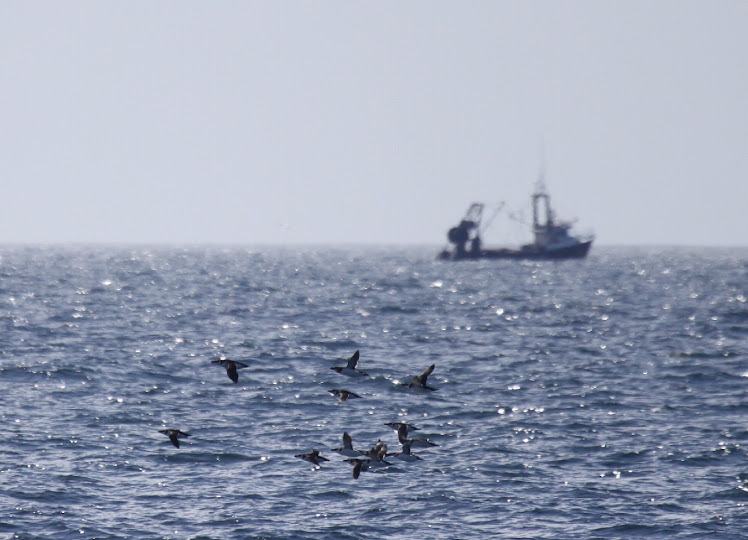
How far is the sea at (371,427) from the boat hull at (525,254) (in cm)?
9271

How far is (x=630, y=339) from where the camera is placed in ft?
186

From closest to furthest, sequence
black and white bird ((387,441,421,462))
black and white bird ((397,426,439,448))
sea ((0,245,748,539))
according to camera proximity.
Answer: sea ((0,245,748,539)) < black and white bird ((397,426,439,448)) < black and white bird ((387,441,421,462))

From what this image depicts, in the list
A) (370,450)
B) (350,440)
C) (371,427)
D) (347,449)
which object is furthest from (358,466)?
(371,427)

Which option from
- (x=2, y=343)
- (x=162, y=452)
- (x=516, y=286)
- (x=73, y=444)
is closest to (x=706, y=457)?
(x=162, y=452)

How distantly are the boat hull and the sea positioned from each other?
9271 centimetres

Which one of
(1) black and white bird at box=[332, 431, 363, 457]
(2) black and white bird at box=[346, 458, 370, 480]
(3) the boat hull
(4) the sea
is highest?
(3) the boat hull

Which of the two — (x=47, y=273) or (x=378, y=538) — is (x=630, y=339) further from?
(x=47, y=273)

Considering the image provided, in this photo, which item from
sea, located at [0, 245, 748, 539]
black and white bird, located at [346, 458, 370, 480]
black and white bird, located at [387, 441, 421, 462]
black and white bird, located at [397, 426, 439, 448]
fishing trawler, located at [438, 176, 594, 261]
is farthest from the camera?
fishing trawler, located at [438, 176, 594, 261]

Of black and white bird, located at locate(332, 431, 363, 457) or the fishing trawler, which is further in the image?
the fishing trawler

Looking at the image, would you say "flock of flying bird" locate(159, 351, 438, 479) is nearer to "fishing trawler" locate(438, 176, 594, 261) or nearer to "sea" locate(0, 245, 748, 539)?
"sea" locate(0, 245, 748, 539)

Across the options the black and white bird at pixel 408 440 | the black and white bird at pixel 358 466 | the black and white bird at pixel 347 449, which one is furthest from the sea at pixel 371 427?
the black and white bird at pixel 347 449

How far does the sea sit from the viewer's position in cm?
2275

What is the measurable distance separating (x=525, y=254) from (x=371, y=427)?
13260 cm

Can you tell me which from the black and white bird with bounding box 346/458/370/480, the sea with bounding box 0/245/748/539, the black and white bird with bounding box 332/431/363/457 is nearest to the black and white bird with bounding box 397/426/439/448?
the sea with bounding box 0/245/748/539
